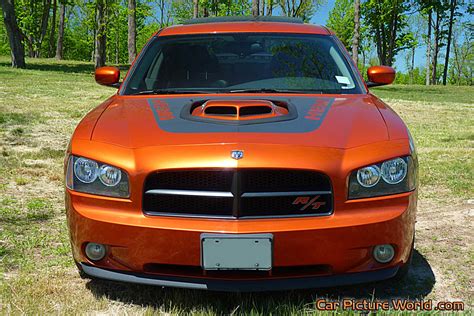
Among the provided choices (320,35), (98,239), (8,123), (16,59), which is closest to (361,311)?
(98,239)

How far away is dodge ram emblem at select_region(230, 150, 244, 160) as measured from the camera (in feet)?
8.43

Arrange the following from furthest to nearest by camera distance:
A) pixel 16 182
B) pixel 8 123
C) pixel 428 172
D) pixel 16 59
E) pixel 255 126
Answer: pixel 16 59 → pixel 8 123 → pixel 428 172 → pixel 16 182 → pixel 255 126

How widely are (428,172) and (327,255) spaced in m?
4.30

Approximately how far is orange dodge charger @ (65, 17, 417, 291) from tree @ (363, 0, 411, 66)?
38185 millimetres

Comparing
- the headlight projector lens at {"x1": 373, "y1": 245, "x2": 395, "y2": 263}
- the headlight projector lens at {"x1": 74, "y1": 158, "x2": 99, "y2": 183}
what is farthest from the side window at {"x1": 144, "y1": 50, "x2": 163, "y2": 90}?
the headlight projector lens at {"x1": 373, "y1": 245, "x2": 395, "y2": 263}

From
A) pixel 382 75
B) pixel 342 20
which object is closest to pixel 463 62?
pixel 342 20

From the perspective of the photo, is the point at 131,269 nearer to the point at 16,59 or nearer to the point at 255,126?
the point at 255,126

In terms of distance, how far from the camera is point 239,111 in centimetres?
298

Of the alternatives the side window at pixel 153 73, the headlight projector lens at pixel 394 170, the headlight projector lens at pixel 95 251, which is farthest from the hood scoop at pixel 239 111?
the side window at pixel 153 73

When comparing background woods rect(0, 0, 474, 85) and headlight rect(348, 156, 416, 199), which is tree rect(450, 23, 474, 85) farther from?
headlight rect(348, 156, 416, 199)

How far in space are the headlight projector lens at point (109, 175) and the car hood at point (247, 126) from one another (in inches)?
5.3

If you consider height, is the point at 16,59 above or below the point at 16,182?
above

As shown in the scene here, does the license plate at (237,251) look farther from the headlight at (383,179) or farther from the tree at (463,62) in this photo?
the tree at (463,62)

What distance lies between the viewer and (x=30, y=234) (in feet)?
13.5
